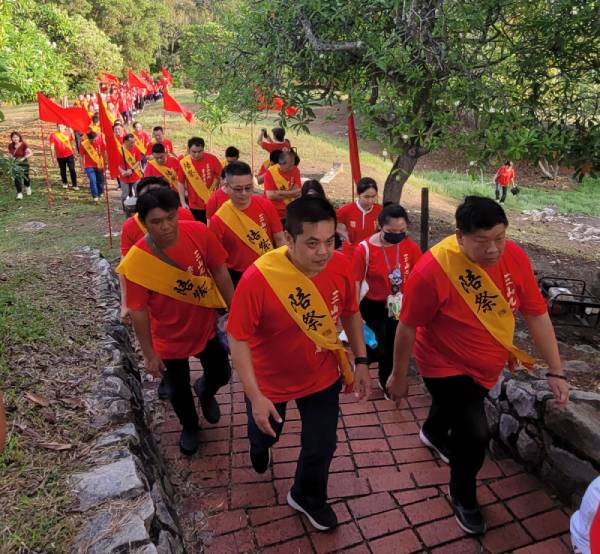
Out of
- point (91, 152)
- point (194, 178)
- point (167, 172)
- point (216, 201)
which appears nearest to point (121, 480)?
point (216, 201)

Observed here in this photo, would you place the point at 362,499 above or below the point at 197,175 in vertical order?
below

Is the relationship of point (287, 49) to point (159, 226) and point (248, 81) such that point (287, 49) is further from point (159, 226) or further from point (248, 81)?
point (159, 226)

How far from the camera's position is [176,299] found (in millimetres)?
3363

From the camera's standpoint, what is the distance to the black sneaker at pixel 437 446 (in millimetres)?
3490

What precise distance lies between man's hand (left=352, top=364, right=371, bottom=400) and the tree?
2030 mm

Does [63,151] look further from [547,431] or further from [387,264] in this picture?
[547,431]

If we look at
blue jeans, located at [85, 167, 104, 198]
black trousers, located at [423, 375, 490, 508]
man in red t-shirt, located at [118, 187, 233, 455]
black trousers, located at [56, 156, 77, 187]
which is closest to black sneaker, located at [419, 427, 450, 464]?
black trousers, located at [423, 375, 490, 508]

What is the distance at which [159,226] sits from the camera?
10.6ft

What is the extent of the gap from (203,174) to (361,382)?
5155 millimetres

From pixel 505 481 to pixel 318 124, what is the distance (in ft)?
86.7

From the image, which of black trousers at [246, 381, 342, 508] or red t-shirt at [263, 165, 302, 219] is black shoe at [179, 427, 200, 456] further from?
red t-shirt at [263, 165, 302, 219]

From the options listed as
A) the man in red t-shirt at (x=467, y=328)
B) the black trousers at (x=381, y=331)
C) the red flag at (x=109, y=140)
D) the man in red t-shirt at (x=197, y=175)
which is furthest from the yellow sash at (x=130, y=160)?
the man in red t-shirt at (x=467, y=328)

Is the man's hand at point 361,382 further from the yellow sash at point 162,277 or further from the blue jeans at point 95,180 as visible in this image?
the blue jeans at point 95,180

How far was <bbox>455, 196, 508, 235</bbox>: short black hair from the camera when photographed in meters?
2.49
